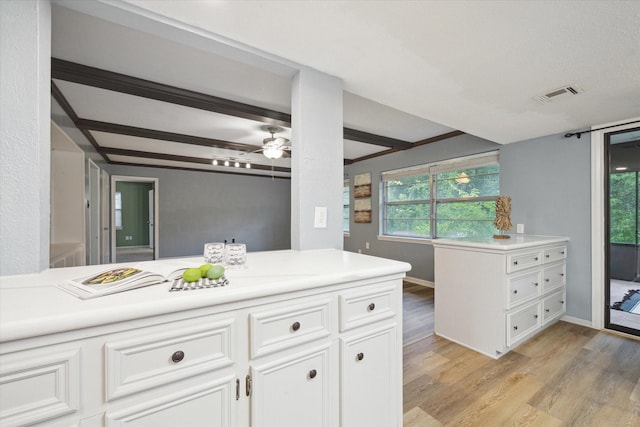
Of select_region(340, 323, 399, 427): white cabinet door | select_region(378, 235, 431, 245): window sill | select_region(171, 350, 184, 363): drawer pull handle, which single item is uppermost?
select_region(171, 350, 184, 363): drawer pull handle

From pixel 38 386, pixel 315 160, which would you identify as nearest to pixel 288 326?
pixel 38 386

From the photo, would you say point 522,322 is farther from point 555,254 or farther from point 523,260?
point 555,254

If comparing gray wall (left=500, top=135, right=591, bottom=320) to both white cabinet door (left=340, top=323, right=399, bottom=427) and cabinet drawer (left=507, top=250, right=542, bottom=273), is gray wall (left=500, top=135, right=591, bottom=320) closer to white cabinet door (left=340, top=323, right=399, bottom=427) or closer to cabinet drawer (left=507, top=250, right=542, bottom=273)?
cabinet drawer (left=507, top=250, right=542, bottom=273)

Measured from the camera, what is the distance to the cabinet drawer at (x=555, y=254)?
267 cm

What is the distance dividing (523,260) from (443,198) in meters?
1.95

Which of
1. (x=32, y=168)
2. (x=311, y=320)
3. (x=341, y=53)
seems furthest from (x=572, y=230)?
(x=32, y=168)

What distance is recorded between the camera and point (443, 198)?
4.23m

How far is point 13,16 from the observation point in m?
0.98

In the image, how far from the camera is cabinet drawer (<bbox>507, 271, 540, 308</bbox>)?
227 centimetres

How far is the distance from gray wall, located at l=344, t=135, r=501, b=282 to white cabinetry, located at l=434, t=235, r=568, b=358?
162 cm

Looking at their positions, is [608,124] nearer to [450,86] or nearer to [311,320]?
[450,86]

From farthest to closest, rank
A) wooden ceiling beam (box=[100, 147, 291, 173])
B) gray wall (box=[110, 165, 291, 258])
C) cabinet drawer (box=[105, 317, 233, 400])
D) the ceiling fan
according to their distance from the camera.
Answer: gray wall (box=[110, 165, 291, 258]), wooden ceiling beam (box=[100, 147, 291, 173]), the ceiling fan, cabinet drawer (box=[105, 317, 233, 400])

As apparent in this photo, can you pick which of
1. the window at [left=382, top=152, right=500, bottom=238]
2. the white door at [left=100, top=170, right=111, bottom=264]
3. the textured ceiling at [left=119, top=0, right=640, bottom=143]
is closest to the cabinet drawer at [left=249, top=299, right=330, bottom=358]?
the textured ceiling at [left=119, top=0, right=640, bottom=143]

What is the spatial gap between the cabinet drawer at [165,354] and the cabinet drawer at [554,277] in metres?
3.11
